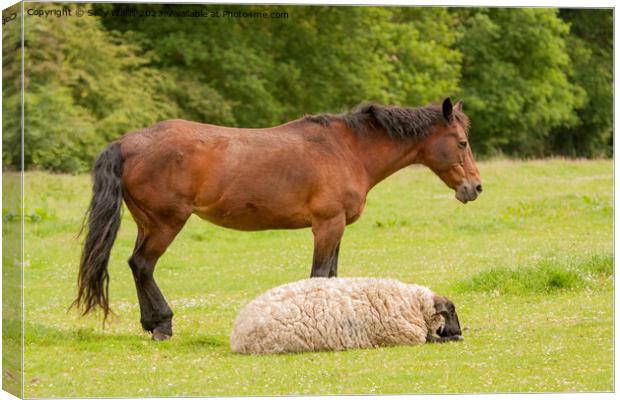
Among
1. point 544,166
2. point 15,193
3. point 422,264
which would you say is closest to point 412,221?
point 422,264

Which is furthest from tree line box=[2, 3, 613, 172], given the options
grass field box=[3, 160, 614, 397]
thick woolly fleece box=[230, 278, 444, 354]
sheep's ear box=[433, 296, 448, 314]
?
sheep's ear box=[433, 296, 448, 314]

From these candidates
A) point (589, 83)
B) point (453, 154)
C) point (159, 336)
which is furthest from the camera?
point (589, 83)

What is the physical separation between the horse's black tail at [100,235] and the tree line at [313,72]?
23.5ft

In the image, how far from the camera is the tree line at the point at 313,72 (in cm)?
2386

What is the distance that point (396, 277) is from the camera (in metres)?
14.8

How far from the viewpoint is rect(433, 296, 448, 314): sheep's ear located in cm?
995

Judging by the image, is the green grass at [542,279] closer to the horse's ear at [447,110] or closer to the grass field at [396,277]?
the grass field at [396,277]

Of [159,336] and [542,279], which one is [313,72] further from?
[159,336]

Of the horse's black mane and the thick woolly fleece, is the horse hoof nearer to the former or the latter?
the thick woolly fleece

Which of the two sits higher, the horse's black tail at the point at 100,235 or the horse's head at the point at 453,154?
the horse's head at the point at 453,154

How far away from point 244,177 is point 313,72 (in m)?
15.0

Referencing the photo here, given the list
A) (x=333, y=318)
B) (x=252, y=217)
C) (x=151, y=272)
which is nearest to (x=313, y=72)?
(x=252, y=217)

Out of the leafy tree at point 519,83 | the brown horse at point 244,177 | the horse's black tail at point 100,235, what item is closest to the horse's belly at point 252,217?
the brown horse at point 244,177

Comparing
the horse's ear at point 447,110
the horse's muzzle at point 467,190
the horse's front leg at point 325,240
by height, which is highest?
the horse's ear at point 447,110
